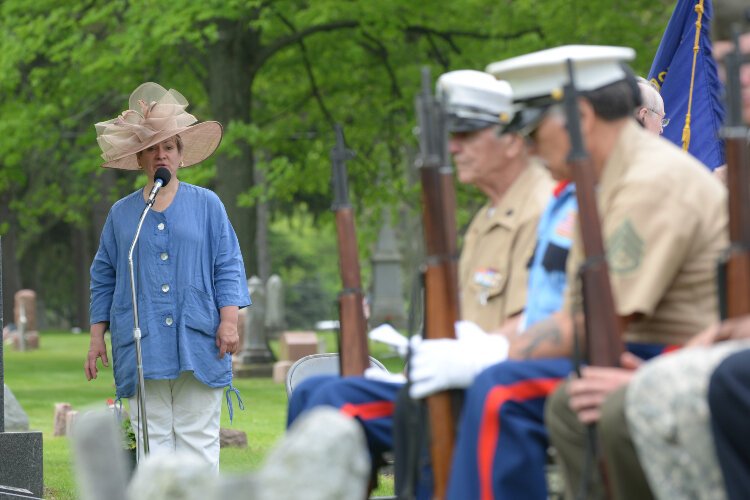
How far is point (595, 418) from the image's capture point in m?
4.04

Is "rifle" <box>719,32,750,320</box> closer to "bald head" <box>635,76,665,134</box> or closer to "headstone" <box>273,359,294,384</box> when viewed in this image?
"bald head" <box>635,76,665,134</box>

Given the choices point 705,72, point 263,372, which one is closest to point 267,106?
point 263,372

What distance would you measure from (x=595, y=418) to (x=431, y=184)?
0.88 m

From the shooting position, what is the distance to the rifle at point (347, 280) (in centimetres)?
504

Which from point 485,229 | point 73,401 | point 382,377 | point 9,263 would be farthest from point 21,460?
point 9,263

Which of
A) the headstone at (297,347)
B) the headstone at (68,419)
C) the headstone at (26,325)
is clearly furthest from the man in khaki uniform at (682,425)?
the headstone at (26,325)

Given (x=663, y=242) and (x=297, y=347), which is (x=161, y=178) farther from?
(x=297, y=347)

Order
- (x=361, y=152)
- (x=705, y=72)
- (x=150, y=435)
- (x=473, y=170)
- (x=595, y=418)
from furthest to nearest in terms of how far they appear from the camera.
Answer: (x=361, y=152), (x=705, y=72), (x=150, y=435), (x=473, y=170), (x=595, y=418)

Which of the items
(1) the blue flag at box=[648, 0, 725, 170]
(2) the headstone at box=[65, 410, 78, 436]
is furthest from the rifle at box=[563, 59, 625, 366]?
(2) the headstone at box=[65, 410, 78, 436]

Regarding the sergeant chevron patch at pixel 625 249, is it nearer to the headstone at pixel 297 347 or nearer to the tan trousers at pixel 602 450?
the tan trousers at pixel 602 450

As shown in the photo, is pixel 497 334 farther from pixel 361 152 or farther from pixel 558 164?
pixel 361 152

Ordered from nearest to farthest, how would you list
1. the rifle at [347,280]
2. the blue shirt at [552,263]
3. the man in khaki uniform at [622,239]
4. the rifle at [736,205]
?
1. the rifle at [736,205]
2. the man in khaki uniform at [622,239]
3. the blue shirt at [552,263]
4. the rifle at [347,280]

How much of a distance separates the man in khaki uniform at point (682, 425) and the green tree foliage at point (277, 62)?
17.1 m

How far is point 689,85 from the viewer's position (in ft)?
30.6
